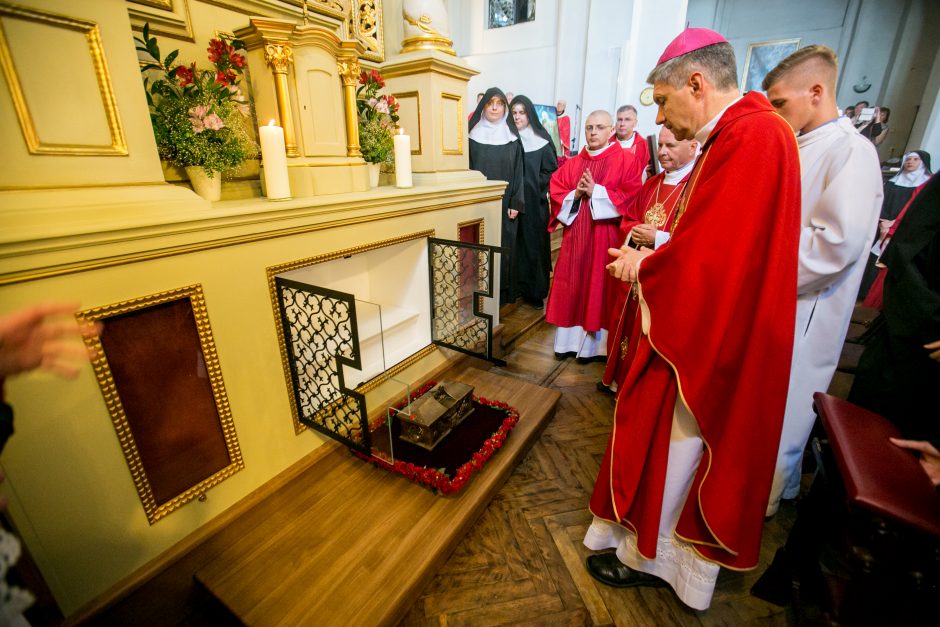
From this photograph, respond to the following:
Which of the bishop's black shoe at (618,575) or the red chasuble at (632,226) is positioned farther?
the red chasuble at (632,226)

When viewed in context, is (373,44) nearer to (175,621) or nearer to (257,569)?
(257,569)

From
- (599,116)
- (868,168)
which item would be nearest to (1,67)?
(868,168)

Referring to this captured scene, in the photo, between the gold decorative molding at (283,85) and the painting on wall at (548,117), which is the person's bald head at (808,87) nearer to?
the gold decorative molding at (283,85)

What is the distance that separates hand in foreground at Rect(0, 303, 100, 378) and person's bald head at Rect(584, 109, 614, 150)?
3501 millimetres

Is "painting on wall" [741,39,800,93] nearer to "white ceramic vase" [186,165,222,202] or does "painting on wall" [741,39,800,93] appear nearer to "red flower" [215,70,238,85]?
"red flower" [215,70,238,85]

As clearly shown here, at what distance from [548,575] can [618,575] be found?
0.30 m

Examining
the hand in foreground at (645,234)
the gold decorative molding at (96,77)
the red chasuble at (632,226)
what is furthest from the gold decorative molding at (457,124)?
the gold decorative molding at (96,77)

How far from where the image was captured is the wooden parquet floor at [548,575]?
1.72 meters

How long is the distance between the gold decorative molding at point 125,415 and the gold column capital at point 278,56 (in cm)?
106

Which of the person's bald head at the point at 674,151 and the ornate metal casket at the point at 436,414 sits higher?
the person's bald head at the point at 674,151

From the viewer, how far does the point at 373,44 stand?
2.86 metres

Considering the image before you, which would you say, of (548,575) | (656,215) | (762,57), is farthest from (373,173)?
(762,57)

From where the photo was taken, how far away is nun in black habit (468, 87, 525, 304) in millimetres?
4578

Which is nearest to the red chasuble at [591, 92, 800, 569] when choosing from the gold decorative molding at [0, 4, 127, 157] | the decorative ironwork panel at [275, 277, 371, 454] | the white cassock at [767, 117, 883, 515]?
the white cassock at [767, 117, 883, 515]
